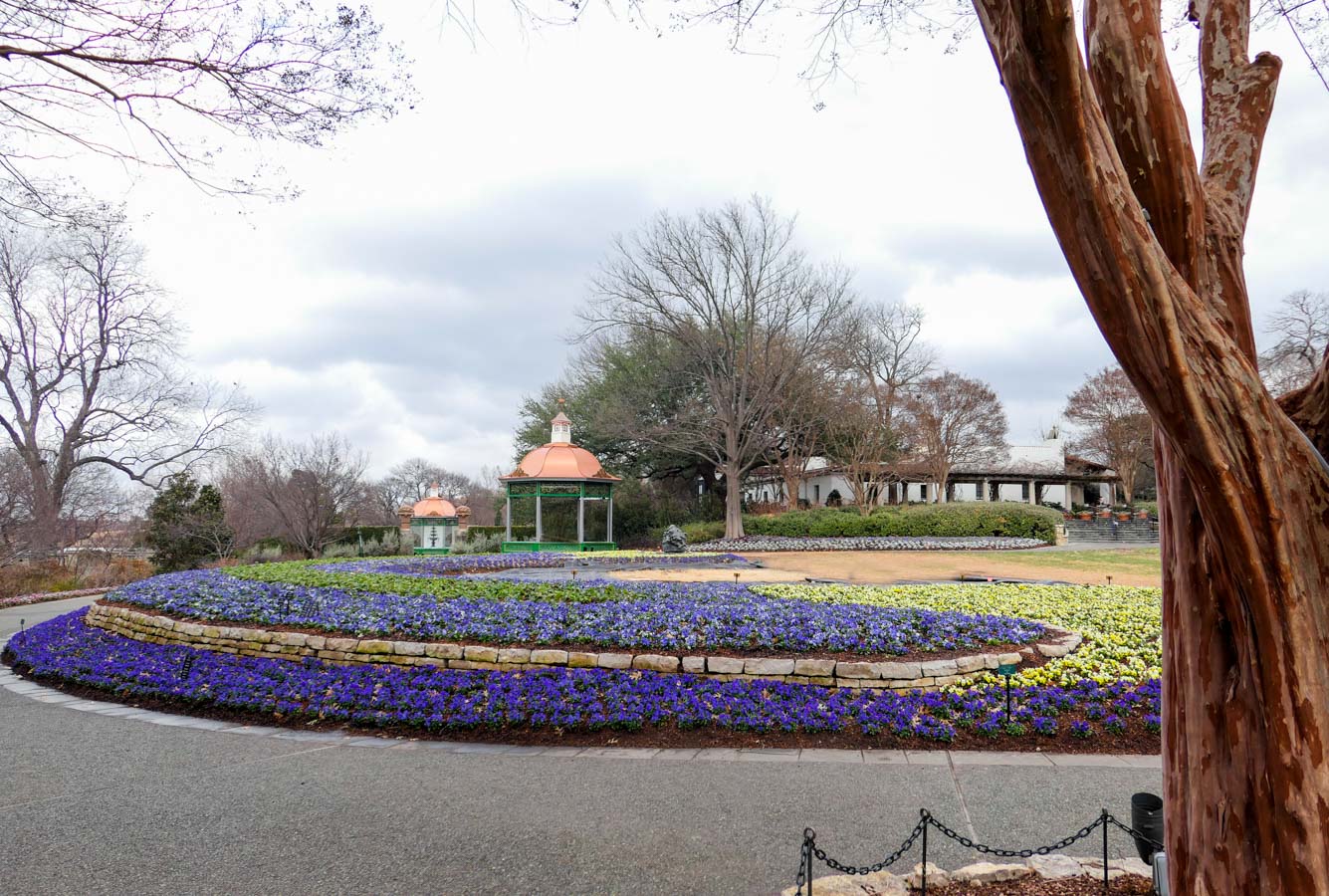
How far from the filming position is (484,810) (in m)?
3.72

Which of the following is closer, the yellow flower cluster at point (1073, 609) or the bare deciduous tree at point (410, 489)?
the yellow flower cluster at point (1073, 609)

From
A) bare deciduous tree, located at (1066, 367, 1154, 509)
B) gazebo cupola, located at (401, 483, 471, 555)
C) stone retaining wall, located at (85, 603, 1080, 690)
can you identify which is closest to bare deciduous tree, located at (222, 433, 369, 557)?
gazebo cupola, located at (401, 483, 471, 555)

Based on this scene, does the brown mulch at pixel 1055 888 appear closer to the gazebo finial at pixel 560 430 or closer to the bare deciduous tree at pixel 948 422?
the gazebo finial at pixel 560 430

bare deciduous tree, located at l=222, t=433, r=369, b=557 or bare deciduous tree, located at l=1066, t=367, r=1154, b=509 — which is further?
bare deciduous tree, located at l=1066, t=367, r=1154, b=509

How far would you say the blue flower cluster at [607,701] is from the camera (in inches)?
195

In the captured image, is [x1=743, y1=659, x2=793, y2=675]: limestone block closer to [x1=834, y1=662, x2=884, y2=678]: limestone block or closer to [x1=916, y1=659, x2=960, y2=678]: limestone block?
[x1=834, y1=662, x2=884, y2=678]: limestone block

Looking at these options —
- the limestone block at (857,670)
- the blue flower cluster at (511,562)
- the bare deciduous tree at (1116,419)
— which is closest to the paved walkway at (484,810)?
the limestone block at (857,670)

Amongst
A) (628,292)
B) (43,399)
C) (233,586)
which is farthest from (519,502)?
(233,586)

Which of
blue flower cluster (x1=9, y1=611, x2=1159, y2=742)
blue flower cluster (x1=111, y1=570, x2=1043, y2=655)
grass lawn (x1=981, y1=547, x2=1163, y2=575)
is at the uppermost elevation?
blue flower cluster (x1=111, y1=570, x2=1043, y2=655)

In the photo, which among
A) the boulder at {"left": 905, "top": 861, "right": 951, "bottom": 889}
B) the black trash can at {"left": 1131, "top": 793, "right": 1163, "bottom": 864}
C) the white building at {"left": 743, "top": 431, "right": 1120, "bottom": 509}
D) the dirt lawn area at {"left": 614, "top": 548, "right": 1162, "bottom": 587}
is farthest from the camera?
the white building at {"left": 743, "top": 431, "right": 1120, "bottom": 509}

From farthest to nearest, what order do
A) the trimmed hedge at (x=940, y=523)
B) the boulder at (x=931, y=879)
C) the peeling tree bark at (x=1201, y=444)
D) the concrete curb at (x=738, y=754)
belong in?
the trimmed hedge at (x=940, y=523)
the concrete curb at (x=738, y=754)
the boulder at (x=931, y=879)
the peeling tree bark at (x=1201, y=444)

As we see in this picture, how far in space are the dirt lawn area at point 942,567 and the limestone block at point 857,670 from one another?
6424 mm

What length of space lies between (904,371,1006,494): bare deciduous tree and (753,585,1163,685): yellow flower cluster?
20.8 meters

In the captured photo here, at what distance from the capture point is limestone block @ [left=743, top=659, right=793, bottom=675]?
19.2 feet
